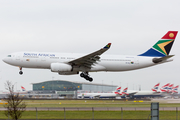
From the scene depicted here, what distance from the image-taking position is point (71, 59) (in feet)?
149

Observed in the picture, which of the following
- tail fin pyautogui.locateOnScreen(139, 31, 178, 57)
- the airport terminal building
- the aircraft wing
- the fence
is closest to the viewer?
the fence

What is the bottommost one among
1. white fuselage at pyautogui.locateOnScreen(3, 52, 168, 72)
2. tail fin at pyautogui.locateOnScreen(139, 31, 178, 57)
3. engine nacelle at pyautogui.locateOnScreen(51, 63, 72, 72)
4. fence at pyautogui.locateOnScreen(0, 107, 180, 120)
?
fence at pyautogui.locateOnScreen(0, 107, 180, 120)

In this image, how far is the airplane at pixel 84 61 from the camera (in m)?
43.9

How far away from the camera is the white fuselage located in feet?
144

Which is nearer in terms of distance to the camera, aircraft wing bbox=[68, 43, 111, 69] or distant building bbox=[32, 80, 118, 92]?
aircraft wing bbox=[68, 43, 111, 69]

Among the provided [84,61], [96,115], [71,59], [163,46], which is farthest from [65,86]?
[96,115]

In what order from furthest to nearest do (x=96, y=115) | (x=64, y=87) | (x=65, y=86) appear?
(x=65, y=86) < (x=64, y=87) < (x=96, y=115)

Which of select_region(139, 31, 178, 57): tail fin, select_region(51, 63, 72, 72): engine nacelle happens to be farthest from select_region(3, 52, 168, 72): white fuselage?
select_region(139, 31, 178, 57): tail fin

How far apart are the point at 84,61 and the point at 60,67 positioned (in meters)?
4.19

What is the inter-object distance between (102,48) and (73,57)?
6601mm

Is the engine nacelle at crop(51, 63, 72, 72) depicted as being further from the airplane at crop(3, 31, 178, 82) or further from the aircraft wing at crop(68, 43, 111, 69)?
the aircraft wing at crop(68, 43, 111, 69)

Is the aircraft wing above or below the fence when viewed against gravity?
above

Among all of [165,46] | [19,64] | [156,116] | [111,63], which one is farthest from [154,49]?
[156,116]

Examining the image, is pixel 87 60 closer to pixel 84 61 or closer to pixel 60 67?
pixel 84 61
